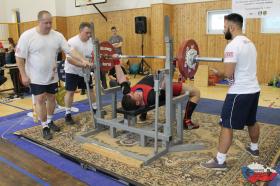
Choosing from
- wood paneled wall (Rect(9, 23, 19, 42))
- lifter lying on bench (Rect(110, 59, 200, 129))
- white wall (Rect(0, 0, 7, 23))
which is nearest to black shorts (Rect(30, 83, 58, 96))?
lifter lying on bench (Rect(110, 59, 200, 129))

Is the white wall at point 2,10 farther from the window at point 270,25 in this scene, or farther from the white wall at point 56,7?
the window at point 270,25

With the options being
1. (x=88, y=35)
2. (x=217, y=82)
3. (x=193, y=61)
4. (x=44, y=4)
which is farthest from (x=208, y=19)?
(x=44, y=4)

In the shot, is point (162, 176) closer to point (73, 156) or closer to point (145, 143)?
point (145, 143)

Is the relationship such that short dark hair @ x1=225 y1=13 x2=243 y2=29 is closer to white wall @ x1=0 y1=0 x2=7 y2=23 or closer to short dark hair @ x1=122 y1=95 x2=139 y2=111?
short dark hair @ x1=122 y1=95 x2=139 y2=111

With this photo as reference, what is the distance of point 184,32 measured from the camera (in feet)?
27.8

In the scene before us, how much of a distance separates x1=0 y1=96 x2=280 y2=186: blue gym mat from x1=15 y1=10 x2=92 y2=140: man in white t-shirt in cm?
34

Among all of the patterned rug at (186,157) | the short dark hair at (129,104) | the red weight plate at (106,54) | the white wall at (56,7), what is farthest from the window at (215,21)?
the short dark hair at (129,104)

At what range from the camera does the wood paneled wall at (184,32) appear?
709 centimetres

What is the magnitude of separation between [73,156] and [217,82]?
5.26 metres

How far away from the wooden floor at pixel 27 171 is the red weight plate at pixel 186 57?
142 centimetres

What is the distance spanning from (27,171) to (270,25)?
6426 mm

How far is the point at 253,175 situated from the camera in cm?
232

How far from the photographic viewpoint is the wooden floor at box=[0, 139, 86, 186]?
8.28ft

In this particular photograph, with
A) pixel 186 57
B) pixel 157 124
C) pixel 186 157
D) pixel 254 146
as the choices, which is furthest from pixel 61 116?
pixel 254 146
